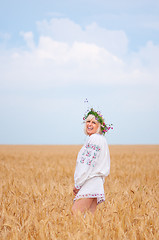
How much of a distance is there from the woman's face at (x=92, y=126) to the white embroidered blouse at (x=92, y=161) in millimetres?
145

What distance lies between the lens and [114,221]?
3029mm

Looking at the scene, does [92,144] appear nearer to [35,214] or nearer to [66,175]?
[35,214]

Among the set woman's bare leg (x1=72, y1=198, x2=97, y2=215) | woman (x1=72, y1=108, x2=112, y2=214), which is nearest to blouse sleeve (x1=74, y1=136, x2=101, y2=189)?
woman (x1=72, y1=108, x2=112, y2=214)

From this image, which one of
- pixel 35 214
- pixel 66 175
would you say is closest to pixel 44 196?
pixel 35 214

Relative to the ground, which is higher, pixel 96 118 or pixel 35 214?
pixel 96 118

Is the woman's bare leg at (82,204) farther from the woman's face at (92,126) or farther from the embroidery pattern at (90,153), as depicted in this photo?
the woman's face at (92,126)

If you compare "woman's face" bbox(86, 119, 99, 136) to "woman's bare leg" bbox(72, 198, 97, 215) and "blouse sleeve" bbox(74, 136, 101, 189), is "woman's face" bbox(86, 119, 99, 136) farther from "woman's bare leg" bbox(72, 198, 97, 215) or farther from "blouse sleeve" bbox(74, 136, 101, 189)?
"woman's bare leg" bbox(72, 198, 97, 215)

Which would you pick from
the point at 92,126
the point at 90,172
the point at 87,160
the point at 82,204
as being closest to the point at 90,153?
the point at 87,160

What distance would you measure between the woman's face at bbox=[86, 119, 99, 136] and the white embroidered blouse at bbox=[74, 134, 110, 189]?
0.48 ft

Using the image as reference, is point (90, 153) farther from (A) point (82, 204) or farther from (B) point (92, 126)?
(A) point (82, 204)

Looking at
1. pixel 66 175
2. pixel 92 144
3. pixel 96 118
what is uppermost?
pixel 96 118

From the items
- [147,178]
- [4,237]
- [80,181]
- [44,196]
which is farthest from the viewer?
[147,178]

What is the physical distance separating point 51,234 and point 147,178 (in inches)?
223

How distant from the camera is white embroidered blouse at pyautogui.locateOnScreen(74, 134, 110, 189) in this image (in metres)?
3.31
